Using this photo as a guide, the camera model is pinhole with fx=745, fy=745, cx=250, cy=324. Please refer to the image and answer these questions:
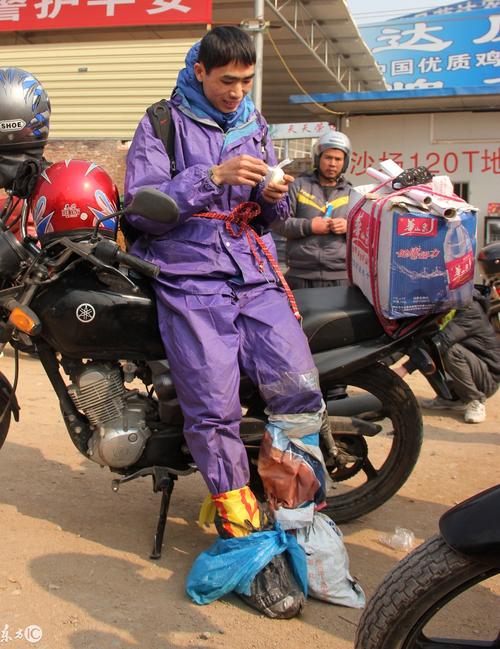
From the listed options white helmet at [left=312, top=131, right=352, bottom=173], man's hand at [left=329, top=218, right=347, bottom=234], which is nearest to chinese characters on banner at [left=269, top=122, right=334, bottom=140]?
white helmet at [left=312, top=131, right=352, bottom=173]

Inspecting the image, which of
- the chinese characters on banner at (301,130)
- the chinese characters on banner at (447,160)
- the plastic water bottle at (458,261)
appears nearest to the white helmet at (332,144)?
the plastic water bottle at (458,261)

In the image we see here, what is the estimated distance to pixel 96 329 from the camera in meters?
2.88

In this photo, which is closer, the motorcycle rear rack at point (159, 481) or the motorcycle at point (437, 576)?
the motorcycle at point (437, 576)

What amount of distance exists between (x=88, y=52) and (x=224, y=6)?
2322 mm

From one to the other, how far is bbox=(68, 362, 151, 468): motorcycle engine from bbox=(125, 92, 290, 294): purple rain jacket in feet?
1.58

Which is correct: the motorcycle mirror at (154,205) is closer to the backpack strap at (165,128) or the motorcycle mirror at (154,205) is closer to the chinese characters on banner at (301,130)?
the backpack strap at (165,128)

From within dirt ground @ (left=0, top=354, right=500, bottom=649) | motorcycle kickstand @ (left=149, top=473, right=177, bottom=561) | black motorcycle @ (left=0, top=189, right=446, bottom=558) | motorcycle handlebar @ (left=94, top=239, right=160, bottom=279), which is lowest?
dirt ground @ (left=0, top=354, right=500, bottom=649)

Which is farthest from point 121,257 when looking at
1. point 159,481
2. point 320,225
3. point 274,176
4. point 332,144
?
point 332,144

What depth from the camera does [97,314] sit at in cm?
286

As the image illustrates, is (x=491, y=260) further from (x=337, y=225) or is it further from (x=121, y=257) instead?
(x=337, y=225)

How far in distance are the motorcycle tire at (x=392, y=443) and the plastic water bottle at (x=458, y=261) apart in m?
0.47

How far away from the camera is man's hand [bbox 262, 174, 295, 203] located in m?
2.90

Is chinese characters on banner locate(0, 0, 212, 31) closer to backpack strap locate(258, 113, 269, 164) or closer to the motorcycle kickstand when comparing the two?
backpack strap locate(258, 113, 269, 164)

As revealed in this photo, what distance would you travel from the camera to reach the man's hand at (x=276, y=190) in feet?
9.52
